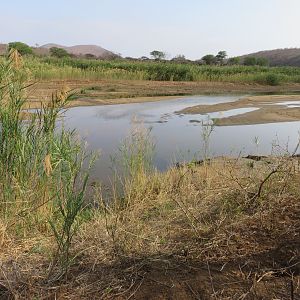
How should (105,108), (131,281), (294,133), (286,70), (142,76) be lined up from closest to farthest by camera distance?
(131,281) < (294,133) < (105,108) < (142,76) < (286,70)

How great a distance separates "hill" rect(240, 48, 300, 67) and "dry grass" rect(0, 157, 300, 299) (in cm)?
8785

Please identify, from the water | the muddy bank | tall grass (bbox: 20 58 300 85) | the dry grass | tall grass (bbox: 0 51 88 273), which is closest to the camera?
the dry grass

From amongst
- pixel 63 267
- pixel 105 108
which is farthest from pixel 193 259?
pixel 105 108

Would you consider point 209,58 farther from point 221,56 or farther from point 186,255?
point 186,255

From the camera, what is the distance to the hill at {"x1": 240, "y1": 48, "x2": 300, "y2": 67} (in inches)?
3573

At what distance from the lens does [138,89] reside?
2516 cm

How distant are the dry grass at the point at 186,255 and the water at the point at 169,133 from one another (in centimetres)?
239

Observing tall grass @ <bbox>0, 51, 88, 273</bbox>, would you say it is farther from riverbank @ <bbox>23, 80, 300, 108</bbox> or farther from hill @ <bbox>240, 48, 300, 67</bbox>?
hill @ <bbox>240, 48, 300, 67</bbox>

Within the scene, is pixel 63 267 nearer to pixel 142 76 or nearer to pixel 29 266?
pixel 29 266

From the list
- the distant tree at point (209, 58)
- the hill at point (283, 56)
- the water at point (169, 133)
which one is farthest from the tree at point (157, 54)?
the water at point (169, 133)

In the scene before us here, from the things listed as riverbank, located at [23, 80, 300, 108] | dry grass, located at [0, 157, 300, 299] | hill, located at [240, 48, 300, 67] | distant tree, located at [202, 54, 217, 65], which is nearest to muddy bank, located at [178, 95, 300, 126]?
riverbank, located at [23, 80, 300, 108]

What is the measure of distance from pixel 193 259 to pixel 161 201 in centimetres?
226

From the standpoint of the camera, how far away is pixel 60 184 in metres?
4.36

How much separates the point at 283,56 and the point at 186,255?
10309cm
